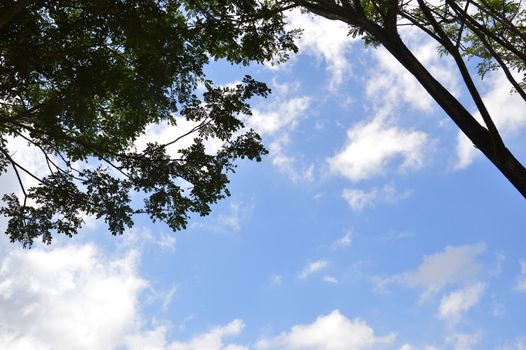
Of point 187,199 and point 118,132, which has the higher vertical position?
point 118,132

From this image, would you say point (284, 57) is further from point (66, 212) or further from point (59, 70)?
point (66, 212)

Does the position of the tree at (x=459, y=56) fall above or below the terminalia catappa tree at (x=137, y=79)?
below

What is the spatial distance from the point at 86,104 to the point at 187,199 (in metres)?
2.57

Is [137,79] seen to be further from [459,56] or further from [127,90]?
[459,56]

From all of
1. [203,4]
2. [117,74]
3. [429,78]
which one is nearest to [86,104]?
[117,74]

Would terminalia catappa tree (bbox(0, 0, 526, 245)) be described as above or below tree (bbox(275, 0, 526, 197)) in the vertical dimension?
above

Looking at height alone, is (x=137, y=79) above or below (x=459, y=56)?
above

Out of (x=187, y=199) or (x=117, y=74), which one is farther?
(x=187, y=199)

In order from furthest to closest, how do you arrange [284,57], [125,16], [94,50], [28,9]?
[284,57] → [94,50] → [28,9] → [125,16]

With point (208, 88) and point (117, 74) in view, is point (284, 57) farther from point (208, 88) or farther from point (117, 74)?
point (117, 74)

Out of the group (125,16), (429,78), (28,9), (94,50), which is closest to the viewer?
(429,78)

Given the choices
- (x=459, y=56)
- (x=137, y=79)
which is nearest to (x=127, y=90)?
(x=137, y=79)

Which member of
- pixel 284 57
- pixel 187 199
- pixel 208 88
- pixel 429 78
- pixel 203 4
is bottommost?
pixel 429 78

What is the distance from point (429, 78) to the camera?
6.08m
